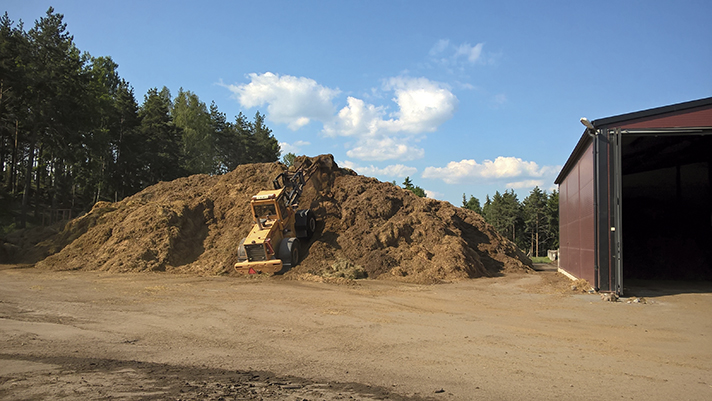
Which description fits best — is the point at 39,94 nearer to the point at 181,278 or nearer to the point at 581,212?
the point at 181,278

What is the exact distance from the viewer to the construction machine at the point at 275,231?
18.0 m

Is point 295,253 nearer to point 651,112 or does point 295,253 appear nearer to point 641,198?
point 651,112

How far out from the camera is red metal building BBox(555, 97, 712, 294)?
46.8 feet

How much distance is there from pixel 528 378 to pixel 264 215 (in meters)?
15.2

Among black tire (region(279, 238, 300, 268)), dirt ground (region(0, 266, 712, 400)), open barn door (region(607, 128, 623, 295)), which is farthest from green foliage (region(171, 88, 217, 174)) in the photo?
open barn door (region(607, 128, 623, 295))

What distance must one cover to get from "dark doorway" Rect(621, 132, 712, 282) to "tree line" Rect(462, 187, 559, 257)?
141ft

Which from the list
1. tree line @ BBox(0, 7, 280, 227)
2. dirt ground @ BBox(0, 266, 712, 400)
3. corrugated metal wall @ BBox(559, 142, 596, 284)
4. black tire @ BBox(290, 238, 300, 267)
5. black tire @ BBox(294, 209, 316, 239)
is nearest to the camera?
dirt ground @ BBox(0, 266, 712, 400)

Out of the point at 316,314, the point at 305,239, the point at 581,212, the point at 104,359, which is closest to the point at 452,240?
the point at 581,212

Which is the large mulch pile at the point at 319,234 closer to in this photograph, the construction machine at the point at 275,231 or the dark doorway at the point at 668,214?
the construction machine at the point at 275,231

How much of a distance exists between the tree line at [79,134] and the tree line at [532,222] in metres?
38.6

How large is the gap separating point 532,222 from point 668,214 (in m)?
47.2

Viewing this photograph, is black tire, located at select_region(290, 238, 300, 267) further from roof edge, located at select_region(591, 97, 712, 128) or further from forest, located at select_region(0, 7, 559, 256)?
forest, located at select_region(0, 7, 559, 256)

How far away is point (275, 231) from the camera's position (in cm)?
1903

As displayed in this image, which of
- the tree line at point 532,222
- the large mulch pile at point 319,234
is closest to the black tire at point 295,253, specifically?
the large mulch pile at point 319,234
